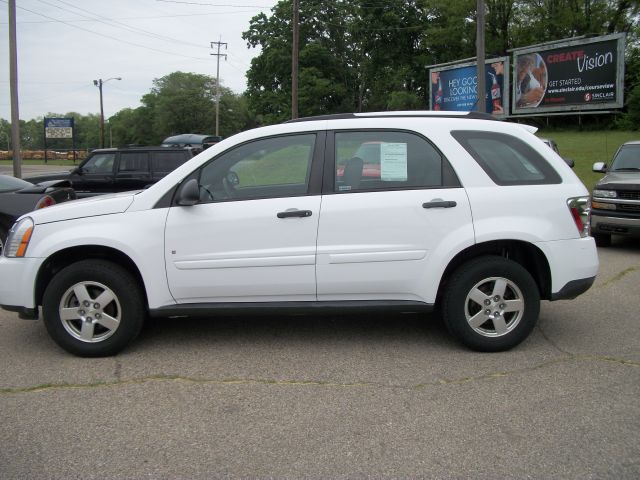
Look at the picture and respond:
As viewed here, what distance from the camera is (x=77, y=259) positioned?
15.2ft

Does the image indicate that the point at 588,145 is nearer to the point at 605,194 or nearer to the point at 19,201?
the point at 605,194

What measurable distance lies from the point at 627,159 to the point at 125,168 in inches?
404

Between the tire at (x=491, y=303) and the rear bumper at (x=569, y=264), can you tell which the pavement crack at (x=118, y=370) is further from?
the rear bumper at (x=569, y=264)

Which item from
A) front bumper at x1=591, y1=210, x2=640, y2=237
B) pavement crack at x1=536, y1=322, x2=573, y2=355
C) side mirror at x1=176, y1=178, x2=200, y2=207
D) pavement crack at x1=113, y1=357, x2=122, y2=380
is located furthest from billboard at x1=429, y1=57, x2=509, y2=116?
pavement crack at x1=113, y1=357, x2=122, y2=380

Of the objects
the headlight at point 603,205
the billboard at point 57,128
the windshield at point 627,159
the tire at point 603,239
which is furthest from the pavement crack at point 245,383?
the billboard at point 57,128

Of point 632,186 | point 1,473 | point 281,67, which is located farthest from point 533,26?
point 1,473

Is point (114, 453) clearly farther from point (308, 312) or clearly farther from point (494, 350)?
point (494, 350)

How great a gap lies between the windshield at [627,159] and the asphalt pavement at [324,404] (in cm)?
544

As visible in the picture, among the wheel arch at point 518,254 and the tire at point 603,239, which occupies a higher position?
the wheel arch at point 518,254

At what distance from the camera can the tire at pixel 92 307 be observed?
4.38m

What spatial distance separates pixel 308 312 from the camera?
175 inches

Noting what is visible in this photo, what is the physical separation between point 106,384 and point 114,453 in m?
1.00

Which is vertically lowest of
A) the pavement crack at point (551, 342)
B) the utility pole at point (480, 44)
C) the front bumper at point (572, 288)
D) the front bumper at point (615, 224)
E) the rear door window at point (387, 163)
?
the pavement crack at point (551, 342)

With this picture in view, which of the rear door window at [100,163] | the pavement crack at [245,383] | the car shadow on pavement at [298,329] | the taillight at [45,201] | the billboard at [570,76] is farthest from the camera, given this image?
the billboard at [570,76]
